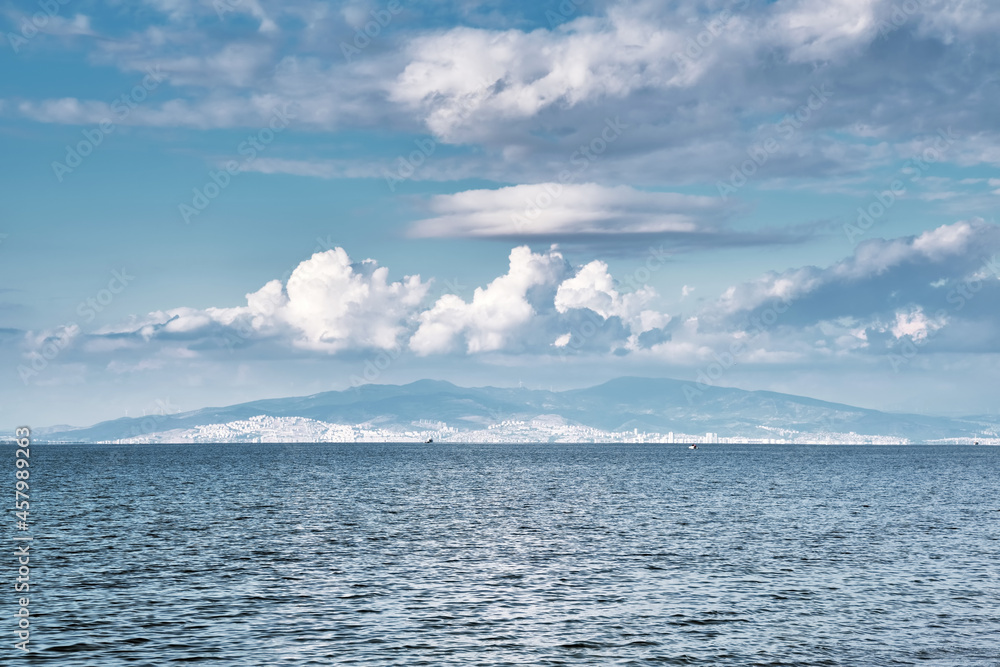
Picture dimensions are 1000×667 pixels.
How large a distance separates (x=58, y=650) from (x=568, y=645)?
2288 cm

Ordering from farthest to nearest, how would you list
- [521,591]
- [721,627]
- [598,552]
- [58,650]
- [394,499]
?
[394,499] < [598,552] < [521,591] < [721,627] < [58,650]

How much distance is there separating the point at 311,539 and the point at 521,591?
2947 centimetres

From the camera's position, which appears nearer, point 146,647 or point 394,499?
point 146,647

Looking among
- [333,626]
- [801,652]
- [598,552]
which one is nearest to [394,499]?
[598,552]

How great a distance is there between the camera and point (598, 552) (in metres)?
70.6

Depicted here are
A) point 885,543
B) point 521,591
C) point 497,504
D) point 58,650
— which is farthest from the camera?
point 497,504

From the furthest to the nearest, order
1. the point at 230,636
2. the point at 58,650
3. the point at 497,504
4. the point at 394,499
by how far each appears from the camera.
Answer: the point at 394,499 < the point at 497,504 < the point at 230,636 < the point at 58,650

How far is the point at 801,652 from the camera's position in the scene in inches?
1626

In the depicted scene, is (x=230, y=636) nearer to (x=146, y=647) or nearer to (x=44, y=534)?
(x=146, y=647)

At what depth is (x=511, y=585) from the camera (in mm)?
56344

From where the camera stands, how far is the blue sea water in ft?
136

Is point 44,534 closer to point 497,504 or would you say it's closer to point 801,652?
point 497,504

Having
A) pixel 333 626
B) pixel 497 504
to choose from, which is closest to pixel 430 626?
pixel 333 626

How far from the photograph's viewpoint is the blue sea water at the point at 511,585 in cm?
4141
